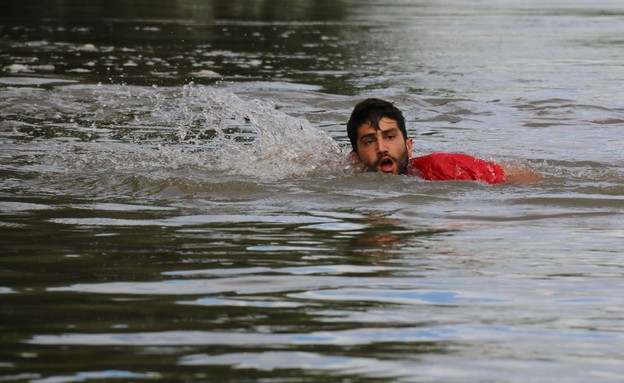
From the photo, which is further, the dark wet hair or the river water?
the dark wet hair

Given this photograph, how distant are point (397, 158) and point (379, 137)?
20 cm

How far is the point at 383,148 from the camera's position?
29.4 ft

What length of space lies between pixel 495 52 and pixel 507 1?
70.8ft

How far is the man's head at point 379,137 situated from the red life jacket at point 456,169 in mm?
170

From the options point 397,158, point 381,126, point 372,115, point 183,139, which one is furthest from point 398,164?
point 183,139

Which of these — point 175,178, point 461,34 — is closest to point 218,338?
point 175,178

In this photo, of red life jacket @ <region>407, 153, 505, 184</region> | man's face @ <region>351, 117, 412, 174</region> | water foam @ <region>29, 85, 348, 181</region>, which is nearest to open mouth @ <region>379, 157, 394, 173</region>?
man's face @ <region>351, 117, 412, 174</region>

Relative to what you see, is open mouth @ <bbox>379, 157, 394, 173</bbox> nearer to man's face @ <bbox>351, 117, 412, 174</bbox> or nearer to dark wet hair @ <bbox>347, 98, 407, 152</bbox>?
man's face @ <bbox>351, 117, 412, 174</bbox>

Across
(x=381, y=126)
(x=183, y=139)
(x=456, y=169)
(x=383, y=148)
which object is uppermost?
(x=381, y=126)

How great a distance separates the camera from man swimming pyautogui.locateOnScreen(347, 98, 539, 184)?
29.0ft

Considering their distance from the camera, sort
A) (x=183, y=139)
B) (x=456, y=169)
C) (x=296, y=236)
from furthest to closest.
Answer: (x=183, y=139)
(x=456, y=169)
(x=296, y=236)

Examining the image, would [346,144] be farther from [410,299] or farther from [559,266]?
[410,299]

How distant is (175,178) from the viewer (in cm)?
868

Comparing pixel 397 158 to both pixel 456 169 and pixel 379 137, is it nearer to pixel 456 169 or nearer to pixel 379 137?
pixel 379 137
